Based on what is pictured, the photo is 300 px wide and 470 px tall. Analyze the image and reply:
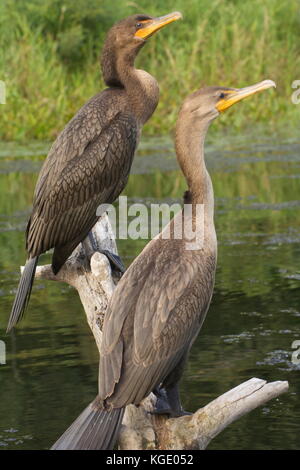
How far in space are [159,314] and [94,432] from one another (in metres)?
0.54

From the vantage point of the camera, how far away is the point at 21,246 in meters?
10.3

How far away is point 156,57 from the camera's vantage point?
51.3ft

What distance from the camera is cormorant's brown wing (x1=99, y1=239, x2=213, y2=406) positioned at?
4.61 m

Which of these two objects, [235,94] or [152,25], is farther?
[152,25]

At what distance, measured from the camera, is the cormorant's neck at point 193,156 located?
5090mm

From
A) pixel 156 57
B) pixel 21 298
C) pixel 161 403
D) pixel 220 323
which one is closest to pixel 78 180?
pixel 21 298

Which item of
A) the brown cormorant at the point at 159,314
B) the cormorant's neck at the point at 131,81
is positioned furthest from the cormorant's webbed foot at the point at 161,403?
the cormorant's neck at the point at 131,81

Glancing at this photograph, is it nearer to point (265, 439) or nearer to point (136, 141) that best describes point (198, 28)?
point (136, 141)

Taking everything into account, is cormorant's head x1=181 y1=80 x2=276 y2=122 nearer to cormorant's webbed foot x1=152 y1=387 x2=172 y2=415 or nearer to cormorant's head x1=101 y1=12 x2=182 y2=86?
cormorant's head x1=101 y1=12 x2=182 y2=86

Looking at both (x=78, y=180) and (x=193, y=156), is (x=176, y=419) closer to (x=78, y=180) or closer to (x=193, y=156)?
(x=193, y=156)

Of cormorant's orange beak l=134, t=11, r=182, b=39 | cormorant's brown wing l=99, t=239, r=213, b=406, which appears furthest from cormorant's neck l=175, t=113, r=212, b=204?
cormorant's orange beak l=134, t=11, r=182, b=39

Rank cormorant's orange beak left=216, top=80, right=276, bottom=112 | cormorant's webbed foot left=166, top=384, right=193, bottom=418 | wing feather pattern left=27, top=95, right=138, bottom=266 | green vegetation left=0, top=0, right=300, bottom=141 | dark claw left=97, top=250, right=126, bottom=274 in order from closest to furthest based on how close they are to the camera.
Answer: cormorant's webbed foot left=166, top=384, right=193, bottom=418
cormorant's orange beak left=216, top=80, right=276, bottom=112
dark claw left=97, top=250, right=126, bottom=274
wing feather pattern left=27, top=95, right=138, bottom=266
green vegetation left=0, top=0, right=300, bottom=141

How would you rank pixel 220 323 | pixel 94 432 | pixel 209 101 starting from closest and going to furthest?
1. pixel 94 432
2. pixel 209 101
3. pixel 220 323
